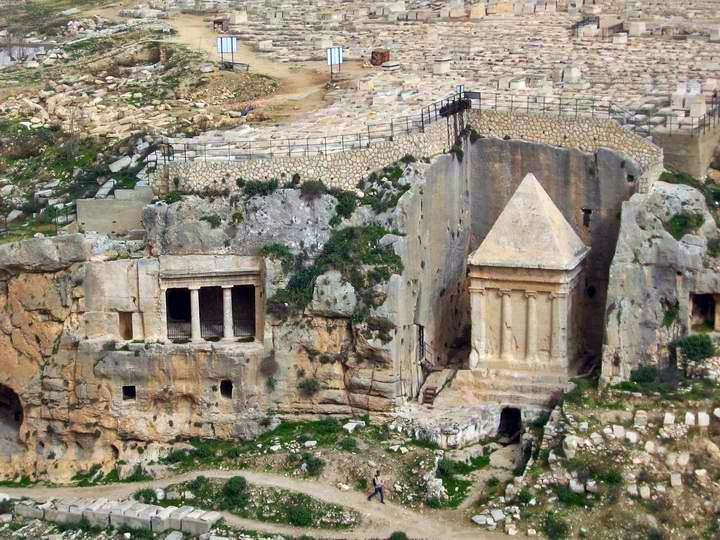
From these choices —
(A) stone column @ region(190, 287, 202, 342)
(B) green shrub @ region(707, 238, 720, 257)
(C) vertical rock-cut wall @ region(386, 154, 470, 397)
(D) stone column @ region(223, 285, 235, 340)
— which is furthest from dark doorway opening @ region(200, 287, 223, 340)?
(B) green shrub @ region(707, 238, 720, 257)

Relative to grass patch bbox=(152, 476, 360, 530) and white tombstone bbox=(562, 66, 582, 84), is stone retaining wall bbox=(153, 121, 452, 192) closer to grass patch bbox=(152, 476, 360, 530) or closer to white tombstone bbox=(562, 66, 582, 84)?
grass patch bbox=(152, 476, 360, 530)

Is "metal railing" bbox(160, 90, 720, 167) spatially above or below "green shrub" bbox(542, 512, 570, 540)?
above

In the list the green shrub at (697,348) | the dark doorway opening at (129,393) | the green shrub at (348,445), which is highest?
the green shrub at (697,348)

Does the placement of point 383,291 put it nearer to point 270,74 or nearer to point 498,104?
point 498,104

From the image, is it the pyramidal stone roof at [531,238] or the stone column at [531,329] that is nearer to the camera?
the pyramidal stone roof at [531,238]

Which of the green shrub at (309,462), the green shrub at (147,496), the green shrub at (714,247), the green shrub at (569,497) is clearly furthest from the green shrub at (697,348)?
the green shrub at (147,496)

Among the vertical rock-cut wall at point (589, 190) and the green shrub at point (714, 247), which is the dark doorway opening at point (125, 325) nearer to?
the vertical rock-cut wall at point (589, 190)

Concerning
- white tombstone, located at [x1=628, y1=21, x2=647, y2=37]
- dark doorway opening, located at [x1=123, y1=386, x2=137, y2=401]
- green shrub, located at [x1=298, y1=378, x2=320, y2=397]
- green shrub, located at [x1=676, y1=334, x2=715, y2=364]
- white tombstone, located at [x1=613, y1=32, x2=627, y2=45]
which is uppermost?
white tombstone, located at [x1=628, y1=21, x2=647, y2=37]
